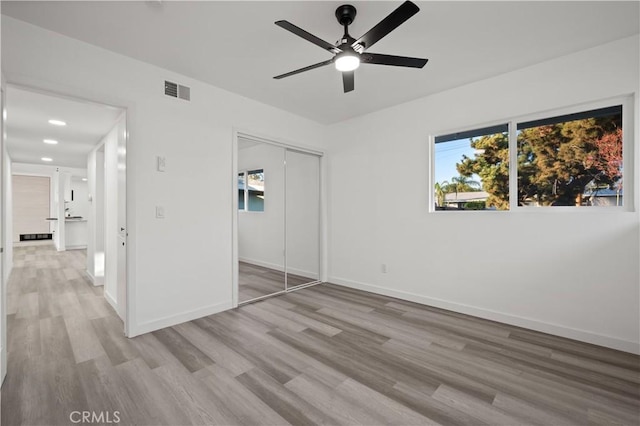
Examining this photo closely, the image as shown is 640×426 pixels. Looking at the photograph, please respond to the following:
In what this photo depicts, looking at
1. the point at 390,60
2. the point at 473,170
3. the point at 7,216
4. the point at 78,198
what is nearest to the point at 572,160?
the point at 473,170

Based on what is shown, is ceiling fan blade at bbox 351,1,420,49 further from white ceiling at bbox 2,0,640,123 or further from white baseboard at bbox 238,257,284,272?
white baseboard at bbox 238,257,284,272

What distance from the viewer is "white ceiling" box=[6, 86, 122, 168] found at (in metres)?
3.19

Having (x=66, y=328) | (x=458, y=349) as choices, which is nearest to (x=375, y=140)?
(x=458, y=349)

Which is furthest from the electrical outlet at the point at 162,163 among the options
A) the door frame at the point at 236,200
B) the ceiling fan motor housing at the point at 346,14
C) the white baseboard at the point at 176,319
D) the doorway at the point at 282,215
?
the ceiling fan motor housing at the point at 346,14

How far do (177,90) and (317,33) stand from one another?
5.61 ft

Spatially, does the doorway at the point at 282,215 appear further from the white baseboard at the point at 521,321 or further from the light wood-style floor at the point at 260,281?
the white baseboard at the point at 521,321

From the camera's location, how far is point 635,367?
222cm

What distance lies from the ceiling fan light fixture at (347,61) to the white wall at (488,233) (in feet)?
6.46

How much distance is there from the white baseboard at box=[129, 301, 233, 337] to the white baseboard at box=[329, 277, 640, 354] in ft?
7.18

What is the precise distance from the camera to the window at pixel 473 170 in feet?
10.7

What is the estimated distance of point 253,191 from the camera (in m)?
4.69

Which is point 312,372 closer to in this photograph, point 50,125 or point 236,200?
point 236,200

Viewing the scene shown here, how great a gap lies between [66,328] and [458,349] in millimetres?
3968

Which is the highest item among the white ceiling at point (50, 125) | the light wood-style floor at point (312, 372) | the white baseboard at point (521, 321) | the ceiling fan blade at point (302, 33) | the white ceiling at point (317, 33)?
the white ceiling at point (317, 33)
